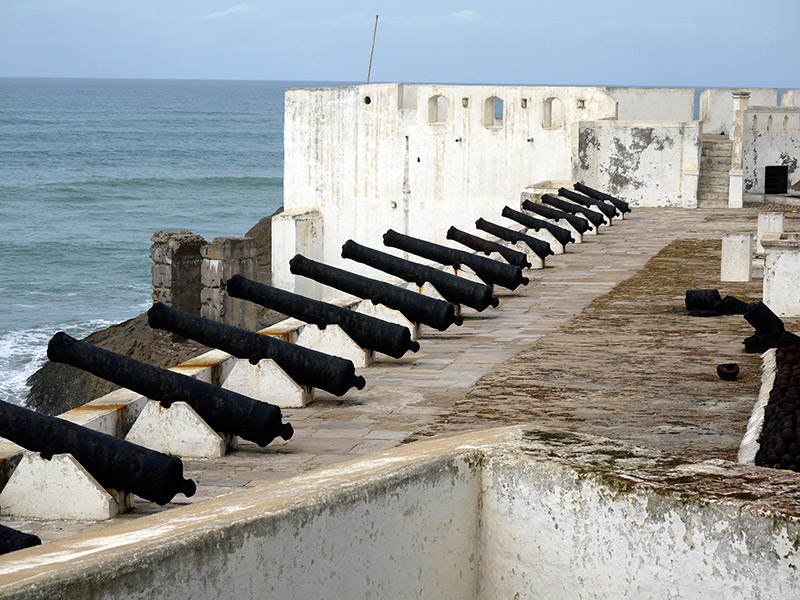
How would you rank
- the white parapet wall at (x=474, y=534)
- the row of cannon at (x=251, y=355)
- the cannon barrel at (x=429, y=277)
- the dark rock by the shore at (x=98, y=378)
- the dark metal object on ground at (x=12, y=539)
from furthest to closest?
1. the dark rock by the shore at (x=98, y=378)
2. the cannon barrel at (x=429, y=277)
3. the row of cannon at (x=251, y=355)
4. the dark metal object on ground at (x=12, y=539)
5. the white parapet wall at (x=474, y=534)

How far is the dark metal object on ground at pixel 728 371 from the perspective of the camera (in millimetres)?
7684

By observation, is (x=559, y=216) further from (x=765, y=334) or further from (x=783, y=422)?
(x=783, y=422)

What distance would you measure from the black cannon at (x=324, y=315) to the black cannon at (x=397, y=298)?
0.79 m

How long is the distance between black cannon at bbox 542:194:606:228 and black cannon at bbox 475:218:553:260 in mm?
2582

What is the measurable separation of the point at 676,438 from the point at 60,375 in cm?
2115

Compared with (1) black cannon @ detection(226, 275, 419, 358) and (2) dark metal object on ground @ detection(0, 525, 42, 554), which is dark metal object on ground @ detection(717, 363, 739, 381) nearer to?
(1) black cannon @ detection(226, 275, 419, 358)

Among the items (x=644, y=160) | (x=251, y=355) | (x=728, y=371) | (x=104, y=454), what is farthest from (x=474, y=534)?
(x=644, y=160)

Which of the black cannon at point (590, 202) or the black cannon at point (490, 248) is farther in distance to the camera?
the black cannon at point (590, 202)

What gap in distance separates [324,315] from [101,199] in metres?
55.3

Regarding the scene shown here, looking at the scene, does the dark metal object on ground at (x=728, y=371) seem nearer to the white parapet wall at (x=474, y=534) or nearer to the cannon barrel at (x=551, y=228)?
the white parapet wall at (x=474, y=534)

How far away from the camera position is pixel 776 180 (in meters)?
24.5

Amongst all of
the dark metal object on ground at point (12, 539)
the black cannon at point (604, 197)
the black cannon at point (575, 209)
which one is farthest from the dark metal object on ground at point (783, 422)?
the black cannon at point (604, 197)

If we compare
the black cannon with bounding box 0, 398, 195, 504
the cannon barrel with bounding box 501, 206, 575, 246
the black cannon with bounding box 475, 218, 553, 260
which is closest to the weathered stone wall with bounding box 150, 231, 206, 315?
the cannon barrel with bounding box 501, 206, 575, 246

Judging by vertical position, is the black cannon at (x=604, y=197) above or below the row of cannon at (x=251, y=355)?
above
